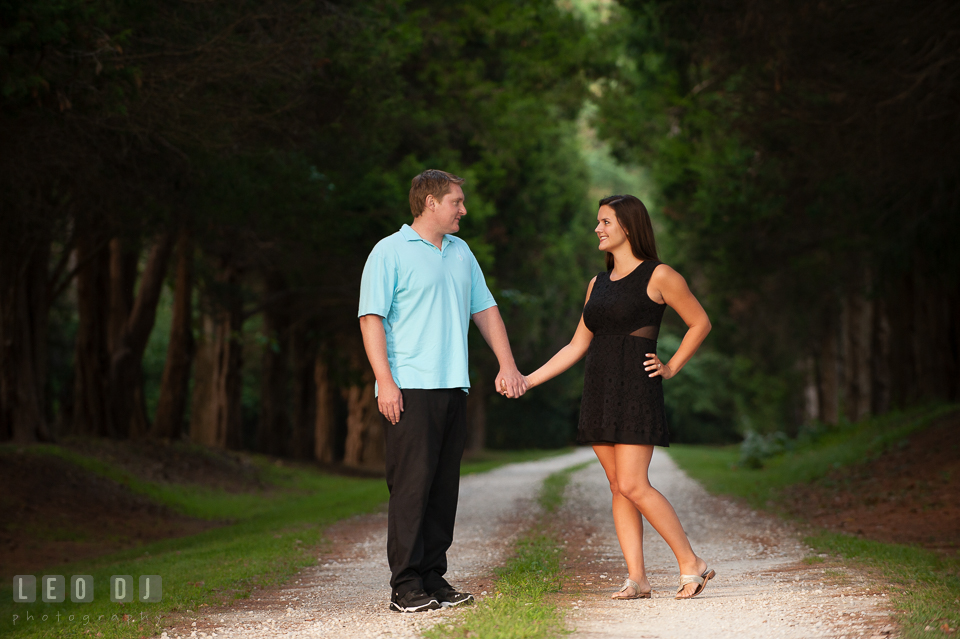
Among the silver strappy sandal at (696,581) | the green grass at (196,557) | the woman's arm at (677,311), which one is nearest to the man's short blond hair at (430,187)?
the woman's arm at (677,311)

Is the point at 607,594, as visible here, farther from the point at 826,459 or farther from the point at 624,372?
the point at 826,459

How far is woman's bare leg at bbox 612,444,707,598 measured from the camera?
5688 millimetres

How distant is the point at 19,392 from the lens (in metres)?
16.6

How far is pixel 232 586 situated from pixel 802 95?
29.8 ft

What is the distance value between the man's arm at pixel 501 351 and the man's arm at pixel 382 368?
610 millimetres

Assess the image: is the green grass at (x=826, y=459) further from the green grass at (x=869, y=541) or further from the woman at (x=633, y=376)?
the woman at (x=633, y=376)

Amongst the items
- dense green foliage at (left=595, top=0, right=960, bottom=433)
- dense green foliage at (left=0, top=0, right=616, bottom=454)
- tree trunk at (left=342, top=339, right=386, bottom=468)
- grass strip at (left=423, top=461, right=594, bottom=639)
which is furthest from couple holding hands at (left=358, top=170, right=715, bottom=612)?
tree trunk at (left=342, top=339, right=386, bottom=468)

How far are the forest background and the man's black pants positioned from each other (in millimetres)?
4770

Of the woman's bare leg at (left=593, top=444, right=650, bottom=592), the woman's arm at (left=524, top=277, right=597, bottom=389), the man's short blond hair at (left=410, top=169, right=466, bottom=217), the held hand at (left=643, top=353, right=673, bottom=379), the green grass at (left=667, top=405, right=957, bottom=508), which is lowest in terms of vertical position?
the green grass at (left=667, top=405, right=957, bottom=508)

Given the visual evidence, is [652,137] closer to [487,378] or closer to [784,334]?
[784,334]

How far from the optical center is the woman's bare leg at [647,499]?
569cm

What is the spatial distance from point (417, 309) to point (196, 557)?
482cm

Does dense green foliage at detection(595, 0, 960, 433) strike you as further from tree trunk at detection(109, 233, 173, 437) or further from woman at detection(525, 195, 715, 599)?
tree trunk at detection(109, 233, 173, 437)

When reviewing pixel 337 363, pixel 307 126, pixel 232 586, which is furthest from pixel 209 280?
pixel 232 586
